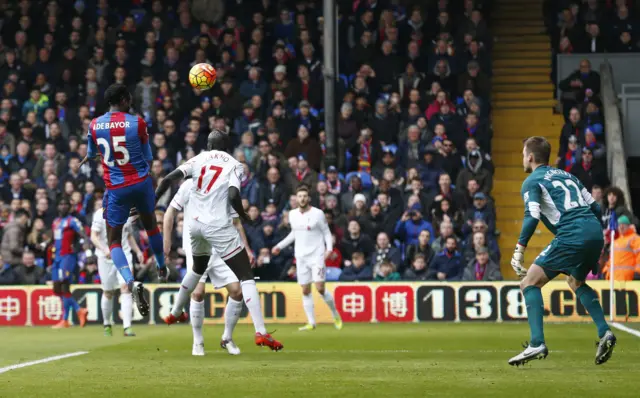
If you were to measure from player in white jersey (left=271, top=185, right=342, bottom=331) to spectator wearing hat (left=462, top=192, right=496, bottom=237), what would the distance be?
3654 millimetres

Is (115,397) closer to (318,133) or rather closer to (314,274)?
(314,274)

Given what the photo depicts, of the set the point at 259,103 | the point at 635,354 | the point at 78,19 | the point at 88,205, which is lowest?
the point at 635,354

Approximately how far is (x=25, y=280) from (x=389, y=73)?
841 centimetres

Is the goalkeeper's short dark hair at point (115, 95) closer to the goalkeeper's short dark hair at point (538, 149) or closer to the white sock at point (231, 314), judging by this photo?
the white sock at point (231, 314)

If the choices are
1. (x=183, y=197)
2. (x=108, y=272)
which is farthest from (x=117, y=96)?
(x=108, y=272)

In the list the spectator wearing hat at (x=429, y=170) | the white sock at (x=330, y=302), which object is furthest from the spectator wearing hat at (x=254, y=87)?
the white sock at (x=330, y=302)

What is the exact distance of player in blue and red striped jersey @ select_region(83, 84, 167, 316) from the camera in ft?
41.4

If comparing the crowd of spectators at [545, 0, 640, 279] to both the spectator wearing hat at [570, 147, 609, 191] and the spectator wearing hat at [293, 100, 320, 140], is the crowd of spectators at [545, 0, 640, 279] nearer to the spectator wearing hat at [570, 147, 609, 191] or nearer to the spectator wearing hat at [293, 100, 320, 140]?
the spectator wearing hat at [570, 147, 609, 191]

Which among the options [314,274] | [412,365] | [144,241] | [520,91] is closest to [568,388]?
[412,365]

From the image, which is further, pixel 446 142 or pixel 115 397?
pixel 446 142

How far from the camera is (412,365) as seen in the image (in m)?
11.7

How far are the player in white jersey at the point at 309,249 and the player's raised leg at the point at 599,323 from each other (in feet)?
26.4

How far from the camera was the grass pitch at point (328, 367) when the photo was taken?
938 centimetres

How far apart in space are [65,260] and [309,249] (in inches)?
173
